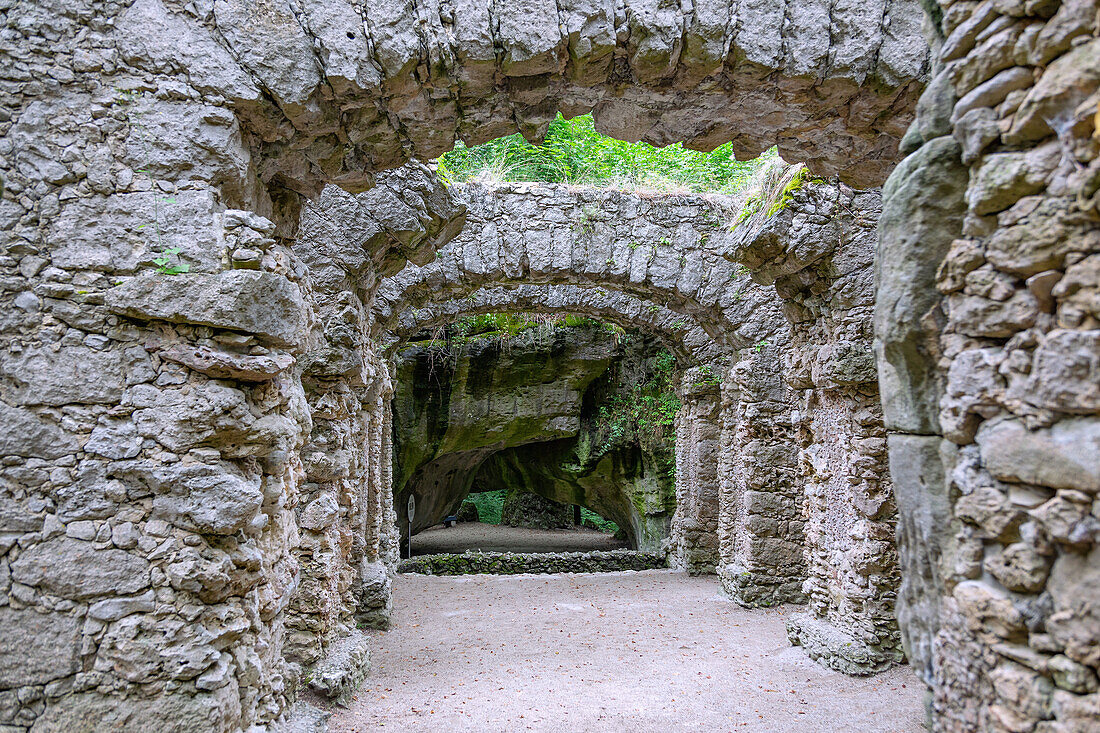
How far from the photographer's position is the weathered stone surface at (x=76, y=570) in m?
2.54

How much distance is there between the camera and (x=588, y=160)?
9.98 metres

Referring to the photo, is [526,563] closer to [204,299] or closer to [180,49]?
[204,299]

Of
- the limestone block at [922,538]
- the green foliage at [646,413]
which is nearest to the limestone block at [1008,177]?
the limestone block at [922,538]

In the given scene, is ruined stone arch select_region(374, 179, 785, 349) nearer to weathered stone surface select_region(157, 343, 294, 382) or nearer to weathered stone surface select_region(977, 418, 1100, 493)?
weathered stone surface select_region(157, 343, 294, 382)

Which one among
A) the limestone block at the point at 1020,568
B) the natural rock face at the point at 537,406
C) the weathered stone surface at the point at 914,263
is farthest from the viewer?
the natural rock face at the point at 537,406

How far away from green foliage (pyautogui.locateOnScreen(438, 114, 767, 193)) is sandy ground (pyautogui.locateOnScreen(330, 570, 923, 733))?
6.00 metres

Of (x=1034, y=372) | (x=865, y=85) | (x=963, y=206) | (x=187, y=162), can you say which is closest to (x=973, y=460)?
(x=1034, y=372)

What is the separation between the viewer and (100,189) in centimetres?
272

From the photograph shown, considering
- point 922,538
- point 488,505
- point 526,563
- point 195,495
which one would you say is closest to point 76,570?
point 195,495

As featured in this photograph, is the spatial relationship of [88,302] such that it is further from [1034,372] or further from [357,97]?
A: [1034,372]

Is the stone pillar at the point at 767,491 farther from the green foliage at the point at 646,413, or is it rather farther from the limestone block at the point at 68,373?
the limestone block at the point at 68,373

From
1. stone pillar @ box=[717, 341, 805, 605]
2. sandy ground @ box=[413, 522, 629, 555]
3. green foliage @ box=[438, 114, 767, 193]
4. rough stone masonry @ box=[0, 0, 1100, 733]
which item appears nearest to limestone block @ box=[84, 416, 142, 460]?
rough stone masonry @ box=[0, 0, 1100, 733]

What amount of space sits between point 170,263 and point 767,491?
293 inches

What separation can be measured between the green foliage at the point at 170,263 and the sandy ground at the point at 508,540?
14.6 metres
